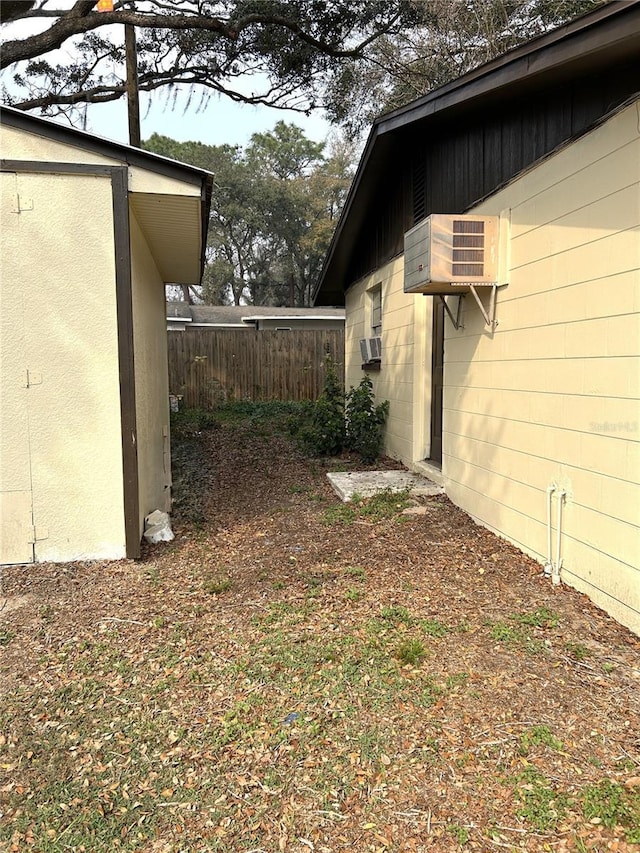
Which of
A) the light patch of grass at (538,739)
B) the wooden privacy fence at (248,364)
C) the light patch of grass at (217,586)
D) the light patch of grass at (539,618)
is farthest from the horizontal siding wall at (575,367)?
the wooden privacy fence at (248,364)

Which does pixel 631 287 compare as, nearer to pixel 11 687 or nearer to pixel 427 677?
pixel 427 677

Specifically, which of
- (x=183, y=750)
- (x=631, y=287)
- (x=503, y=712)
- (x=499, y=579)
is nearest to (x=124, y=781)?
(x=183, y=750)

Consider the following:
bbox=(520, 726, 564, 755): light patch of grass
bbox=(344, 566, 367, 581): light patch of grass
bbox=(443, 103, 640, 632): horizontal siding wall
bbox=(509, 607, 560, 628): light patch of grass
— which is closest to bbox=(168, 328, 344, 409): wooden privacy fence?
bbox=(443, 103, 640, 632): horizontal siding wall

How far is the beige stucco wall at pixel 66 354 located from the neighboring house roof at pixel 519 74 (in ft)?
8.88

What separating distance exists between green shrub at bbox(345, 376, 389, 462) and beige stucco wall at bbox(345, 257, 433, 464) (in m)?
0.14

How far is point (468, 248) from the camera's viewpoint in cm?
438

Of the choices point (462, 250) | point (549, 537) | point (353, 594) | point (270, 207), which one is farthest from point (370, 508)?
point (270, 207)

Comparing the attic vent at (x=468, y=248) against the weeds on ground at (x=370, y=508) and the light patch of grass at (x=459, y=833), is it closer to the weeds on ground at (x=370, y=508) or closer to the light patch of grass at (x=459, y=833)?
the weeds on ground at (x=370, y=508)

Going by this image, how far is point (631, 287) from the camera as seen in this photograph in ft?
9.52

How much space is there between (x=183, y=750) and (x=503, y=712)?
134 cm

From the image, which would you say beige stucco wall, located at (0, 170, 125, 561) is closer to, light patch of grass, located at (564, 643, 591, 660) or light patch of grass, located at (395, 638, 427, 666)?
light patch of grass, located at (395, 638, 427, 666)

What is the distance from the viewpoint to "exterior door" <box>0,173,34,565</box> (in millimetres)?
3756

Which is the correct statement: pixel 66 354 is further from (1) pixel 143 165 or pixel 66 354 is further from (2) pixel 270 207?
(2) pixel 270 207

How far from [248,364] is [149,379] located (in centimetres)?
986
